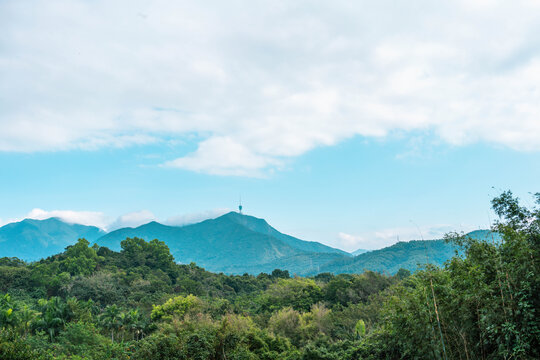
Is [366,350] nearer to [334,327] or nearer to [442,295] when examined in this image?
[442,295]

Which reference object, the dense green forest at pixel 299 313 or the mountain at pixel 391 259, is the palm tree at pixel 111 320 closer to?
the dense green forest at pixel 299 313

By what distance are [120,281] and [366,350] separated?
38795 millimetres

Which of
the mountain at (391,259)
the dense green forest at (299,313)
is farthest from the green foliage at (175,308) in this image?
the mountain at (391,259)

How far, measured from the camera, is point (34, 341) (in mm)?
21812

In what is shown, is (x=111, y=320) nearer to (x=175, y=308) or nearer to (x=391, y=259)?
(x=175, y=308)

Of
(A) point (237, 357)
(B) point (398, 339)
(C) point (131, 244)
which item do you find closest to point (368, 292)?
(A) point (237, 357)

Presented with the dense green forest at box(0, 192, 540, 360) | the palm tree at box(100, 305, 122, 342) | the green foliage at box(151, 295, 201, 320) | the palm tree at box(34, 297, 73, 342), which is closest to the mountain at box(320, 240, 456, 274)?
the dense green forest at box(0, 192, 540, 360)

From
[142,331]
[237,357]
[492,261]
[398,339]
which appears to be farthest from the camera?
[142,331]

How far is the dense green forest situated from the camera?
6059mm

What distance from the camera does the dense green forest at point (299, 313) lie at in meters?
6.06

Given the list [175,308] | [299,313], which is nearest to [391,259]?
[299,313]

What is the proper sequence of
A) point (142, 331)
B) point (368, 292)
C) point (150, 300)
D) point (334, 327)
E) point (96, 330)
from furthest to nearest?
point (150, 300), point (368, 292), point (142, 331), point (96, 330), point (334, 327)

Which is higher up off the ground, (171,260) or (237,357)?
(171,260)

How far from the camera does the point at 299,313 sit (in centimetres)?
2798
